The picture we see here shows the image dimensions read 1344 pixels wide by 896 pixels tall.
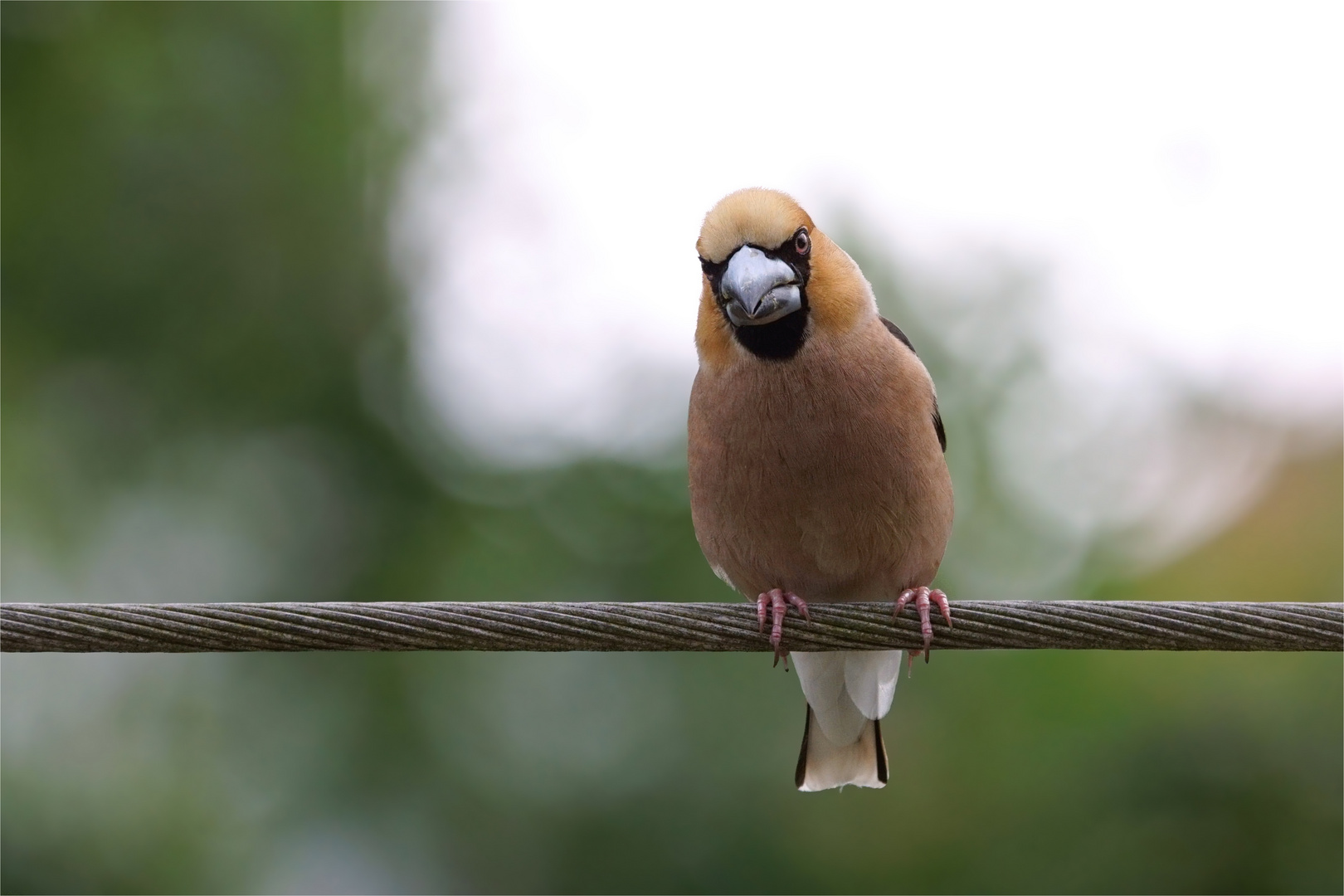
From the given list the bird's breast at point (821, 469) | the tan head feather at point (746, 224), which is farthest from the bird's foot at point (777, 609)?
the tan head feather at point (746, 224)

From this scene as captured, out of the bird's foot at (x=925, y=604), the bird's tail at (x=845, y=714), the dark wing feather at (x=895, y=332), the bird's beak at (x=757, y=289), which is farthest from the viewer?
the bird's tail at (x=845, y=714)

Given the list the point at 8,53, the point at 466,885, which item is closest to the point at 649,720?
the point at 466,885

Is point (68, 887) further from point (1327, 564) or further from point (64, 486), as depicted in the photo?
point (1327, 564)

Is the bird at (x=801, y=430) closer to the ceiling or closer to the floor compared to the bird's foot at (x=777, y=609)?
closer to the ceiling

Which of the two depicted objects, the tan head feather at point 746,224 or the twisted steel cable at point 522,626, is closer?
the twisted steel cable at point 522,626

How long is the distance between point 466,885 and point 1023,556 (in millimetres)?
7142

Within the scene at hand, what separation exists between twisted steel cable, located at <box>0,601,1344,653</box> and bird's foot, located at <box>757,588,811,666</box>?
0.38 metres

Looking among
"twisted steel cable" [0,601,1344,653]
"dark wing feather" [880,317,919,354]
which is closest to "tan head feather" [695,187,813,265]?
"dark wing feather" [880,317,919,354]

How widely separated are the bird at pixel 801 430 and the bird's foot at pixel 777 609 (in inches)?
0.5

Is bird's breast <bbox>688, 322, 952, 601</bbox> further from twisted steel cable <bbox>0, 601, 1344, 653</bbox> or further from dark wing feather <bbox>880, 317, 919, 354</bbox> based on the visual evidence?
twisted steel cable <bbox>0, 601, 1344, 653</bbox>

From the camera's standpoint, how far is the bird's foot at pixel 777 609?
385cm

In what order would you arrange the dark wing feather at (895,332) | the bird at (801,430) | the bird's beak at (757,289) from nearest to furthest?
the bird's beak at (757,289), the bird at (801,430), the dark wing feather at (895,332)

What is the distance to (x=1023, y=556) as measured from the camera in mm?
14539

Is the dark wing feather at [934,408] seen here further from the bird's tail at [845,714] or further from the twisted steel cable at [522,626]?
the twisted steel cable at [522,626]
